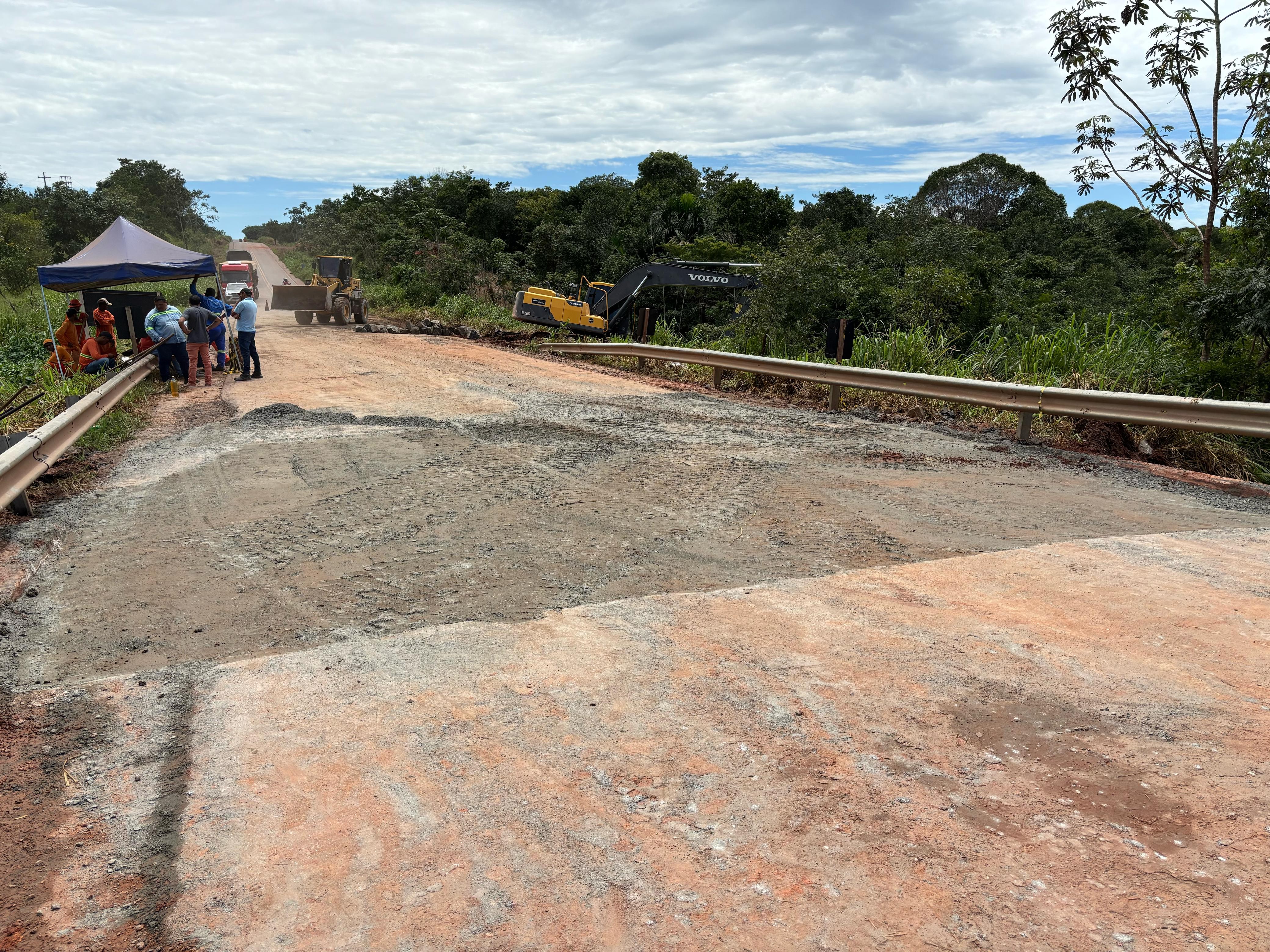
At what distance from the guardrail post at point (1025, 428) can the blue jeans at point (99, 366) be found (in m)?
14.4

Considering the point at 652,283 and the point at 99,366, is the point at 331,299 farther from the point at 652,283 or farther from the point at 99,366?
the point at 99,366

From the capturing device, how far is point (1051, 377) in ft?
37.5

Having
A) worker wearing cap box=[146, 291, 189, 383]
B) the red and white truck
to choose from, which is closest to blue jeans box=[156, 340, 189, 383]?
worker wearing cap box=[146, 291, 189, 383]

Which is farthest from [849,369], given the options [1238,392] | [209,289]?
[209,289]

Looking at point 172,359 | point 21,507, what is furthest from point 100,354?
point 21,507

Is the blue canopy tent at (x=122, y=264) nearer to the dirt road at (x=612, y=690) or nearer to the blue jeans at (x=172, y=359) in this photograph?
the blue jeans at (x=172, y=359)

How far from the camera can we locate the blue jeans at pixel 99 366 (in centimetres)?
1520

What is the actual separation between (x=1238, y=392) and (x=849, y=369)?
15.1ft

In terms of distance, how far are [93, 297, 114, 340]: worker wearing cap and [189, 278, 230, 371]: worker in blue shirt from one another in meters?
2.04

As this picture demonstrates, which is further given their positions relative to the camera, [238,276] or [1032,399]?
[238,276]

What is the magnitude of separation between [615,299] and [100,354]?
13.2 m

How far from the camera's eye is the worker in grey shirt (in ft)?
55.0

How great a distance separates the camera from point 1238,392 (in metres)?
10.6

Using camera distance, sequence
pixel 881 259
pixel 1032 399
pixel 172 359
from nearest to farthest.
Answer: pixel 1032 399 → pixel 172 359 → pixel 881 259
